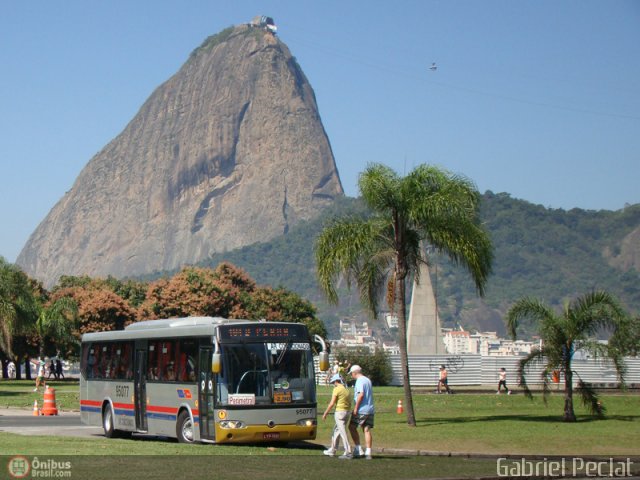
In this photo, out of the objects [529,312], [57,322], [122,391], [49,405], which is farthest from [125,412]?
[57,322]

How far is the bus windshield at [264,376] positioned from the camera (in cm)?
2125

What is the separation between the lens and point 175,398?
22.8 m

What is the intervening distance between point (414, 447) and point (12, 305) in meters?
31.0

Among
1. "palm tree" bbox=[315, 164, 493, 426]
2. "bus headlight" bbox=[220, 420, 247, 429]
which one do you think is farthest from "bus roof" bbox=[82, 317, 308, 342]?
"palm tree" bbox=[315, 164, 493, 426]

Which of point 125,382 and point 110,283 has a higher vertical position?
point 110,283

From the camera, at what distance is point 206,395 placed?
71.0ft

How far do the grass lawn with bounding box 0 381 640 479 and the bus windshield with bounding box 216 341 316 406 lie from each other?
101 centimetres

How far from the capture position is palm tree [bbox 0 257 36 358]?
152ft

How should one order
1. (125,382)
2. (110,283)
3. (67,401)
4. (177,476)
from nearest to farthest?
(177,476) < (125,382) < (67,401) < (110,283)

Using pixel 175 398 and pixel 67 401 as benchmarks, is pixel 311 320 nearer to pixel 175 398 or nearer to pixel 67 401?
pixel 67 401

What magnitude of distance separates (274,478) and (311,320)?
7328 cm

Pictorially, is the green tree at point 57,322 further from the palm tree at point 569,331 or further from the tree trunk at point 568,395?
the tree trunk at point 568,395

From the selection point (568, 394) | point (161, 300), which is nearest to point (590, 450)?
point (568, 394)

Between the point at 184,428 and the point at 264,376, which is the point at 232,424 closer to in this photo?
the point at 264,376
